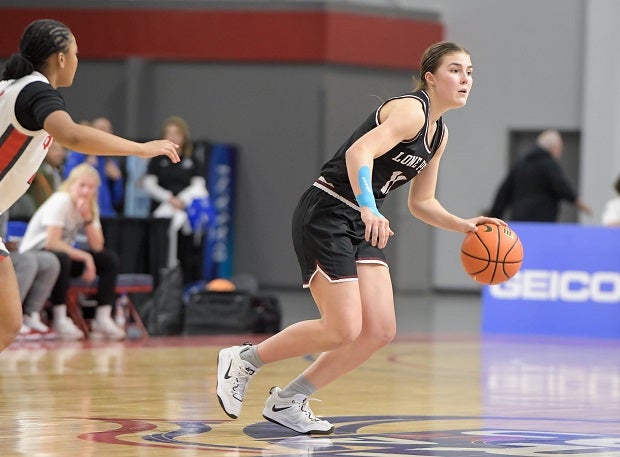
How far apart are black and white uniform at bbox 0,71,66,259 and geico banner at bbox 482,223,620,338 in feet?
26.3

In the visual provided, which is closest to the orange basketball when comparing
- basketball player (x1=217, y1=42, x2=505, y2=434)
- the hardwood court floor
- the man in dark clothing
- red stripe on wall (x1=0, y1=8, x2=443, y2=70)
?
basketball player (x1=217, y1=42, x2=505, y2=434)

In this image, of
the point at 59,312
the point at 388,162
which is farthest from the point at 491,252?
the point at 59,312

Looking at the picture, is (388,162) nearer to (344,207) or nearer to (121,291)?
(344,207)

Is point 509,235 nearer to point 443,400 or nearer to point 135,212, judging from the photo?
point 443,400

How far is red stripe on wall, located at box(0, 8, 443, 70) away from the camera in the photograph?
64.0 ft

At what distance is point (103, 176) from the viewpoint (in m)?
14.9

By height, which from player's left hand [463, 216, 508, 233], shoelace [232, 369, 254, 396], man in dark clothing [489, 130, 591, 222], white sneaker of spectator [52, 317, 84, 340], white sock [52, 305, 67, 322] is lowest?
shoelace [232, 369, 254, 396]

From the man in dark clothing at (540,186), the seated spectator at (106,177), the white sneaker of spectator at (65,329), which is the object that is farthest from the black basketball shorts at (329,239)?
the man in dark clothing at (540,186)

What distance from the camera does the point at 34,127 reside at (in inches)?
217

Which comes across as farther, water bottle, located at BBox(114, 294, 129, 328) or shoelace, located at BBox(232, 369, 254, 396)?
water bottle, located at BBox(114, 294, 129, 328)

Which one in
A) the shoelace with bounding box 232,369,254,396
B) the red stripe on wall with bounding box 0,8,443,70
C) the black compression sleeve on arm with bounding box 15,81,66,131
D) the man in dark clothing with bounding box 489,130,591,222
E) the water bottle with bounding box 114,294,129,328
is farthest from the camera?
the red stripe on wall with bounding box 0,8,443,70

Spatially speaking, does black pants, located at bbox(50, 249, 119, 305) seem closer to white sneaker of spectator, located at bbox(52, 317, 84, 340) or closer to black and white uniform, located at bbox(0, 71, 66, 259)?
white sneaker of spectator, located at bbox(52, 317, 84, 340)

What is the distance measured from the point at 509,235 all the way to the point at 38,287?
18.1ft

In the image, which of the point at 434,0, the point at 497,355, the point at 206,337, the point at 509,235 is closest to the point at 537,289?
the point at 497,355
